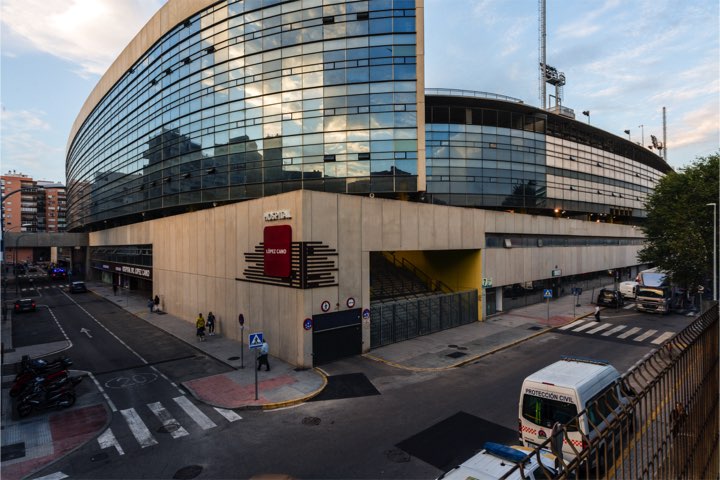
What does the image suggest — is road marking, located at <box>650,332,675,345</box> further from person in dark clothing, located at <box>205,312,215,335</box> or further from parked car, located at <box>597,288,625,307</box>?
person in dark clothing, located at <box>205,312,215,335</box>

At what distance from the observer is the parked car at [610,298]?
3366cm

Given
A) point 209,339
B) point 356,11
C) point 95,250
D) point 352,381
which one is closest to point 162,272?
point 209,339

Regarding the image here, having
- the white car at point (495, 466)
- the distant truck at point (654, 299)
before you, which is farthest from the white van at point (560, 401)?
the distant truck at point (654, 299)

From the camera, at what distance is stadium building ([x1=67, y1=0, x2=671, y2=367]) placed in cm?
2075

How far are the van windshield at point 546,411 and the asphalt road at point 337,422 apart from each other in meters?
1.72

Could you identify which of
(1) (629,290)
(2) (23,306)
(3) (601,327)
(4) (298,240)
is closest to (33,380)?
(4) (298,240)

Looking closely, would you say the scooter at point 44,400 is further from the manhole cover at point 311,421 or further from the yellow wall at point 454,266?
the yellow wall at point 454,266

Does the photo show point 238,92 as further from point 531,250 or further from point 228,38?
point 531,250

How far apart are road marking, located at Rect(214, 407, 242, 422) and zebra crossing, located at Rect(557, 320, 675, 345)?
72.4 ft

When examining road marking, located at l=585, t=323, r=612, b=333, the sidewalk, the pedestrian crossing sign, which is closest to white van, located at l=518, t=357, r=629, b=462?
the sidewalk

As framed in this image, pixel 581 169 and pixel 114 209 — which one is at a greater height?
pixel 581 169

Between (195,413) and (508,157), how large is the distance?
144 feet

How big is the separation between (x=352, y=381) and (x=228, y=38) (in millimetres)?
34491

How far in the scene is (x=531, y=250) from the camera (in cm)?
3500
